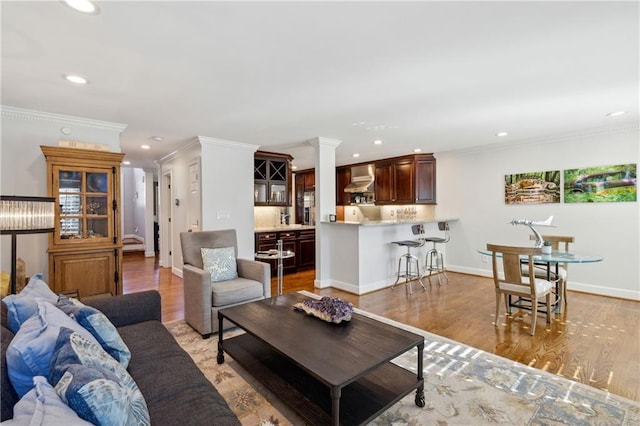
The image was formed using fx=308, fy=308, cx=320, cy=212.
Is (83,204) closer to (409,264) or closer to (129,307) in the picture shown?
(129,307)

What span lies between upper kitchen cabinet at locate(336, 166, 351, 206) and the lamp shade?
634 centimetres

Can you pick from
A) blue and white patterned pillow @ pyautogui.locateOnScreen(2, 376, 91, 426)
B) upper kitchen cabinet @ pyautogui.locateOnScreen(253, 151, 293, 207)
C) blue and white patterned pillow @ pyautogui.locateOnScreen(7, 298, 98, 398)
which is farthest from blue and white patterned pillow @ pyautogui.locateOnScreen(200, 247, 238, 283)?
upper kitchen cabinet @ pyautogui.locateOnScreen(253, 151, 293, 207)

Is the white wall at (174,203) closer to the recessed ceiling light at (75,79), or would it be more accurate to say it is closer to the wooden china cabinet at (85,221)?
the wooden china cabinet at (85,221)

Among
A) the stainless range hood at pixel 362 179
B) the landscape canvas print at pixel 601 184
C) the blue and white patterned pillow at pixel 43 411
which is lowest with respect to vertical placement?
the blue and white patterned pillow at pixel 43 411

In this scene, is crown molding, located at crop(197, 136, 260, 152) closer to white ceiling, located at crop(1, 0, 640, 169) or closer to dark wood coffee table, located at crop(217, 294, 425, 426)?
white ceiling, located at crop(1, 0, 640, 169)

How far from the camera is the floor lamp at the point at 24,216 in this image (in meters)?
2.09

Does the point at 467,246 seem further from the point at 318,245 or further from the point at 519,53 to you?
the point at 519,53

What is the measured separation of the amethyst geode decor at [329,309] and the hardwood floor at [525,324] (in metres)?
1.49

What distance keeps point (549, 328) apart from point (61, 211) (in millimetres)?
5549

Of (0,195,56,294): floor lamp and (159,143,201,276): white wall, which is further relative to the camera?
(159,143,201,276): white wall

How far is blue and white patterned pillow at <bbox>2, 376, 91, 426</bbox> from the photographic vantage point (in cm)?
75

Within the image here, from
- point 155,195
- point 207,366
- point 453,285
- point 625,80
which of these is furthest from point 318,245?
point 155,195

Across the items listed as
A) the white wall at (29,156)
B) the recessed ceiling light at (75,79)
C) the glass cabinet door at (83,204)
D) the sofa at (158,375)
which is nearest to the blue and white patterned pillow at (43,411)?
the sofa at (158,375)

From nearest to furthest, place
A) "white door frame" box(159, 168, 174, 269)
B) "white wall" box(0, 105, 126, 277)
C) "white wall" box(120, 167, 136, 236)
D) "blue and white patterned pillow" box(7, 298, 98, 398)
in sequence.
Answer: "blue and white patterned pillow" box(7, 298, 98, 398) < "white wall" box(0, 105, 126, 277) < "white door frame" box(159, 168, 174, 269) < "white wall" box(120, 167, 136, 236)
